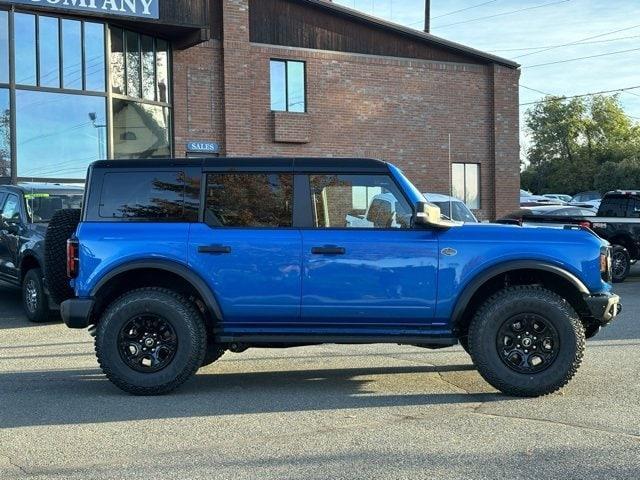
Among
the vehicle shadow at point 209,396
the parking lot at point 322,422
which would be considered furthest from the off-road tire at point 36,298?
the vehicle shadow at point 209,396

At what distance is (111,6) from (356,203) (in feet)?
43.6

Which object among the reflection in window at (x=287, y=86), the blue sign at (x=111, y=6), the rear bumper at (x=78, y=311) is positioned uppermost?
the blue sign at (x=111, y=6)

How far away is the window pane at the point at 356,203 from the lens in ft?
21.9

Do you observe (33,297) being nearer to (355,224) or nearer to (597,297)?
(355,224)

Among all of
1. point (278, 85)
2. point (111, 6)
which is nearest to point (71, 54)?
point (111, 6)

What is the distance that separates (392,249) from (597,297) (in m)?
1.76

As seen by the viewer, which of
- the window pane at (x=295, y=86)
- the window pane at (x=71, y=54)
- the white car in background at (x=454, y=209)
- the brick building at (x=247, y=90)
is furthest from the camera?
the window pane at (x=295, y=86)

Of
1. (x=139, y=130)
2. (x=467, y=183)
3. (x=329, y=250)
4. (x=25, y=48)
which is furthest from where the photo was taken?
(x=467, y=183)

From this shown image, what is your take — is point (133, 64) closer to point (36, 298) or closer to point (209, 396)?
point (36, 298)

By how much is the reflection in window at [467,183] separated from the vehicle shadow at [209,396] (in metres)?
17.5

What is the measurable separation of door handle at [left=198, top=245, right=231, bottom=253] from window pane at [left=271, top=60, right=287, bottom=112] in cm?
1554

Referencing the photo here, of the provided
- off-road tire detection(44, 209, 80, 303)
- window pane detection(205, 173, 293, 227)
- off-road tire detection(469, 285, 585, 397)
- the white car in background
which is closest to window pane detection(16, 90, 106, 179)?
the white car in background

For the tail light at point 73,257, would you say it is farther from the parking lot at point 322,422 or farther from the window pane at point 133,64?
the window pane at point 133,64

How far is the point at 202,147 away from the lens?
2058 cm
